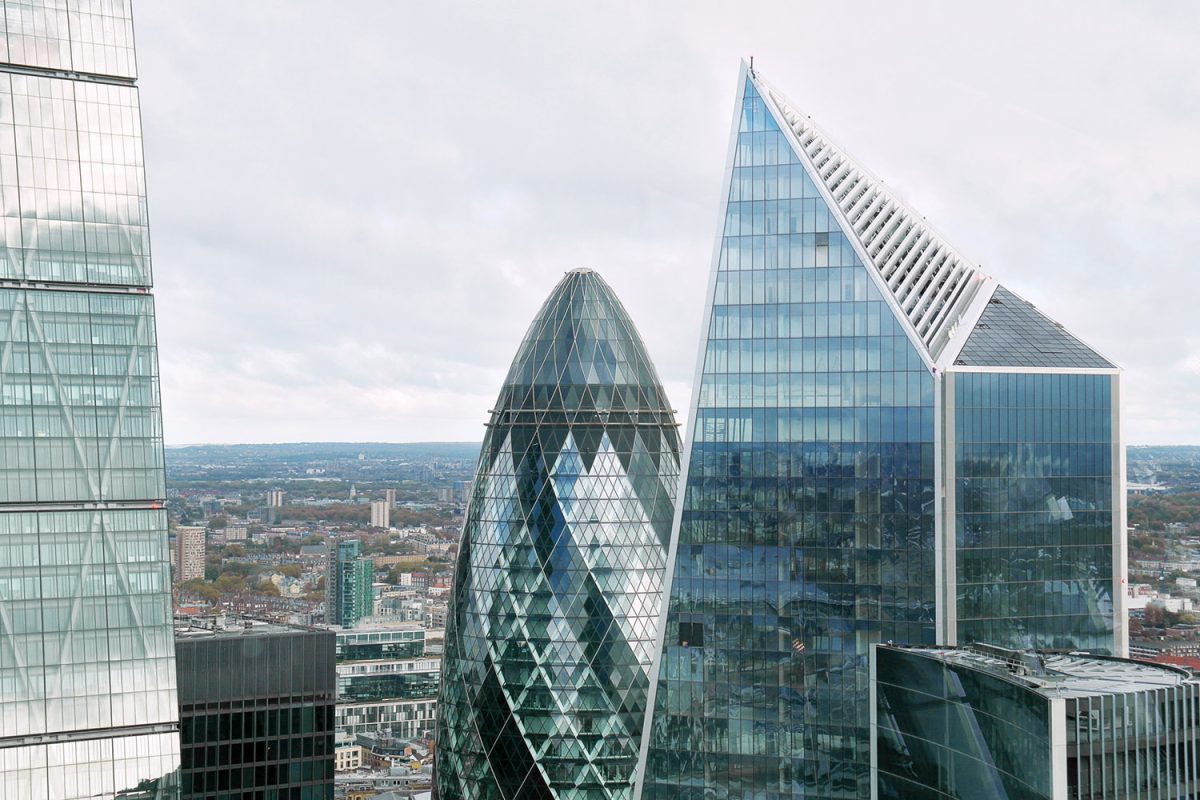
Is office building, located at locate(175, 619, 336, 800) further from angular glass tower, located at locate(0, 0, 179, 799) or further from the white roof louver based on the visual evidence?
the white roof louver

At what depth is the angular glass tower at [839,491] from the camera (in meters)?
69.7

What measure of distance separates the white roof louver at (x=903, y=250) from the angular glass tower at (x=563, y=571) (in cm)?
2811

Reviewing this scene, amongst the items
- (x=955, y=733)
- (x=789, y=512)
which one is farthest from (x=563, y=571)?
(x=955, y=733)

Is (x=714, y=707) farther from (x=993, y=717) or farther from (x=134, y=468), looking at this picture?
(x=134, y=468)

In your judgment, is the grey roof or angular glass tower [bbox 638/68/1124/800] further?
the grey roof

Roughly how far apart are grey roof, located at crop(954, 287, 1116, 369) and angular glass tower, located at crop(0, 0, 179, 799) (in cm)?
4337

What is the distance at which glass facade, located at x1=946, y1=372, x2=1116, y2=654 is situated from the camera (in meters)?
69.4

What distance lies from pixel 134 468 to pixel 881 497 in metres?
38.7

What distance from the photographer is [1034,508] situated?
230 feet

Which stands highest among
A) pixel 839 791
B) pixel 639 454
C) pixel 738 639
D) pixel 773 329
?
pixel 773 329

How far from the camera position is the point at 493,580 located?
100188 mm

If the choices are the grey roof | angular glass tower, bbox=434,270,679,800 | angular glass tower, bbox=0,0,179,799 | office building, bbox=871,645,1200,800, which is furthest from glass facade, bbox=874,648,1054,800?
angular glass tower, bbox=434,270,679,800

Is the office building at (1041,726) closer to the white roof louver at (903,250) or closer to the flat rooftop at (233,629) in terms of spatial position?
the white roof louver at (903,250)

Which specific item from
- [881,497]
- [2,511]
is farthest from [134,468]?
[881,497]
